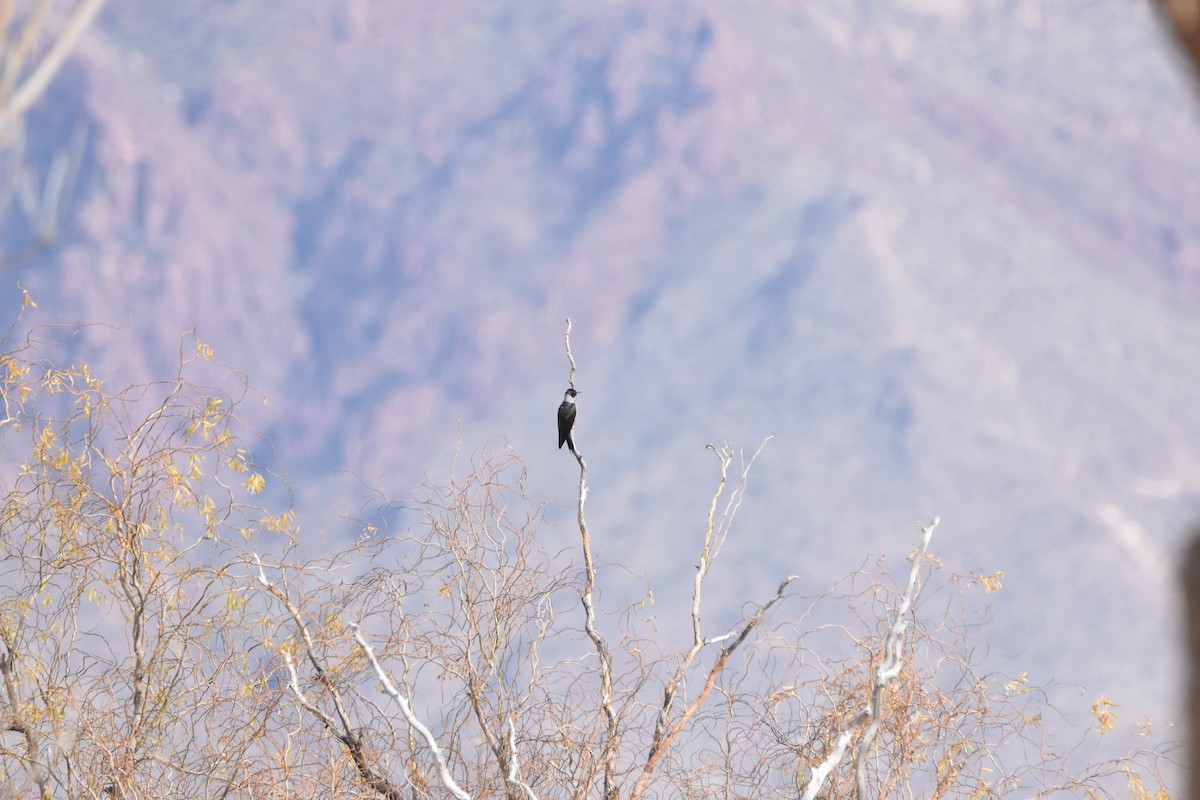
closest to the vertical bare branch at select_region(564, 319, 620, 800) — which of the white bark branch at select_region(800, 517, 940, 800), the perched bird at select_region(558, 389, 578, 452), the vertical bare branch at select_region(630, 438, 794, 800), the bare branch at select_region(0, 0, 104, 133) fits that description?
the vertical bare branch at select_region(630, 438, 794, 800)

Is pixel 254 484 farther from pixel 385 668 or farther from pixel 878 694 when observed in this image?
pixel 878 694

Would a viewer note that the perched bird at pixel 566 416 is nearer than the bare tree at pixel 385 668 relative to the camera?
No

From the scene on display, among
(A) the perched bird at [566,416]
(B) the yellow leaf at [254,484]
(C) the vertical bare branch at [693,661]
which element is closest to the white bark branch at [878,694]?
(C) the vertical bare branch at [693,661]

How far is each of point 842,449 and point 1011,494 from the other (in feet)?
47.3

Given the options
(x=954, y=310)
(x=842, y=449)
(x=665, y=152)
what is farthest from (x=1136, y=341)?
(x=665, y=152)

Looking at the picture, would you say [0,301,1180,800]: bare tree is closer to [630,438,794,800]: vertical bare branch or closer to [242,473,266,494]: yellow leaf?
[630,438,794,800]: vertical bare branch

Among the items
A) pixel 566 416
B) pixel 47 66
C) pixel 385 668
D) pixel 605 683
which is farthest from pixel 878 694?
pixel 47 66

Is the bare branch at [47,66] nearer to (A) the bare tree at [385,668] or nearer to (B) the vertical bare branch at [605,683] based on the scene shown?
(B) the vertical bare branch at [605,683]

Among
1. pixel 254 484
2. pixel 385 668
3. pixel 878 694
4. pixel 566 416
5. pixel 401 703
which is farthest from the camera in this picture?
Answer: pixel 254 484

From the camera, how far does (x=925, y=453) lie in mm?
121000

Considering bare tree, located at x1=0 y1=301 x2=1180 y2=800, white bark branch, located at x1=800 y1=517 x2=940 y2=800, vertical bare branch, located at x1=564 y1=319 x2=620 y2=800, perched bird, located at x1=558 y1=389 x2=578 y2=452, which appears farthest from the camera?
perched bird, located at x1=558 y1=389 x2=578 y2=452

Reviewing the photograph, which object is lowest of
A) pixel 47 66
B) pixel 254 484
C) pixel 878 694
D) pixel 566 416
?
pixel 47 66

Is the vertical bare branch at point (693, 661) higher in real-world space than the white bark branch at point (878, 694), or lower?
higher

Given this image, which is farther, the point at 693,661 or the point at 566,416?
the point at 566,416
